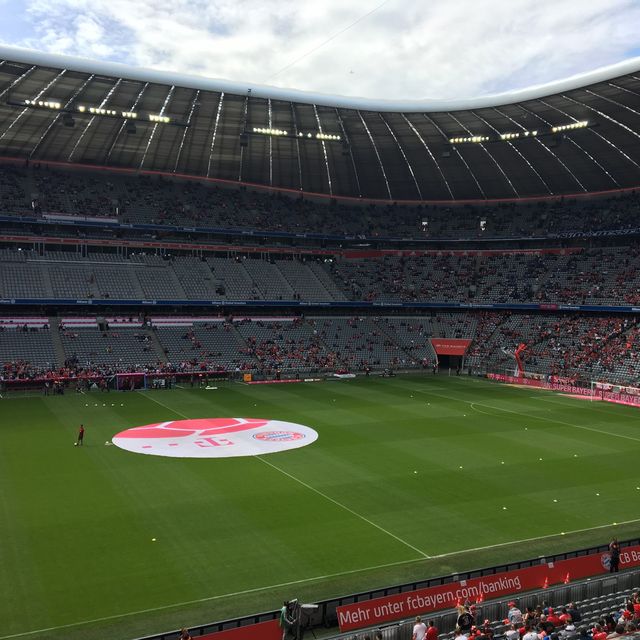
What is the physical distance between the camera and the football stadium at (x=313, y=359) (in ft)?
54.3

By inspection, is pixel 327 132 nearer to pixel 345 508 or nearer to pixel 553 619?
pixel 345 508

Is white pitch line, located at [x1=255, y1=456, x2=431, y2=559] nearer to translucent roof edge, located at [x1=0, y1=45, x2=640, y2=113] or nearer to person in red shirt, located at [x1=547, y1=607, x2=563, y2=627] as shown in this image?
person in red shirt, located at [x1=547, y1=607, x2=563, y2=627]

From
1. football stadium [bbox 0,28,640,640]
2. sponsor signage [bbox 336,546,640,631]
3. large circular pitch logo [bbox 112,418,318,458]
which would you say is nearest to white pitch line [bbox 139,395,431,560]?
football stadium [bbox 0,28,640,640]

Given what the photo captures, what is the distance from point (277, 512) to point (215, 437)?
11.7 meters

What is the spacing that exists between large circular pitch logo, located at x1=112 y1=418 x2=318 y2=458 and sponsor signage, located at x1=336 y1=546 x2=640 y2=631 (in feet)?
50.5

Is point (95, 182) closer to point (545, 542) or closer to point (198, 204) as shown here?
point (198, 204)

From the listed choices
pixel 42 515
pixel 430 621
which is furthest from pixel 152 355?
pixel 430 621

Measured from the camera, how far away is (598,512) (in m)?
22.5

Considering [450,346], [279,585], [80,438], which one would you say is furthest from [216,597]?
[450,346]

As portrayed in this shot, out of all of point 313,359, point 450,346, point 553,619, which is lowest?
point 313,359

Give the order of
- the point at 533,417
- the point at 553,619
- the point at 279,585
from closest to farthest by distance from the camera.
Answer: the point at 553,619 < the point at 279,585 < the point at 533,417

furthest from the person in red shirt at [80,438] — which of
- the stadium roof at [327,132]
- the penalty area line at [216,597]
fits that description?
the stadium roof at [327,132]

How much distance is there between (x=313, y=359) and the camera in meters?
62.4

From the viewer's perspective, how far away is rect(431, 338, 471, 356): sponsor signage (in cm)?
6731
